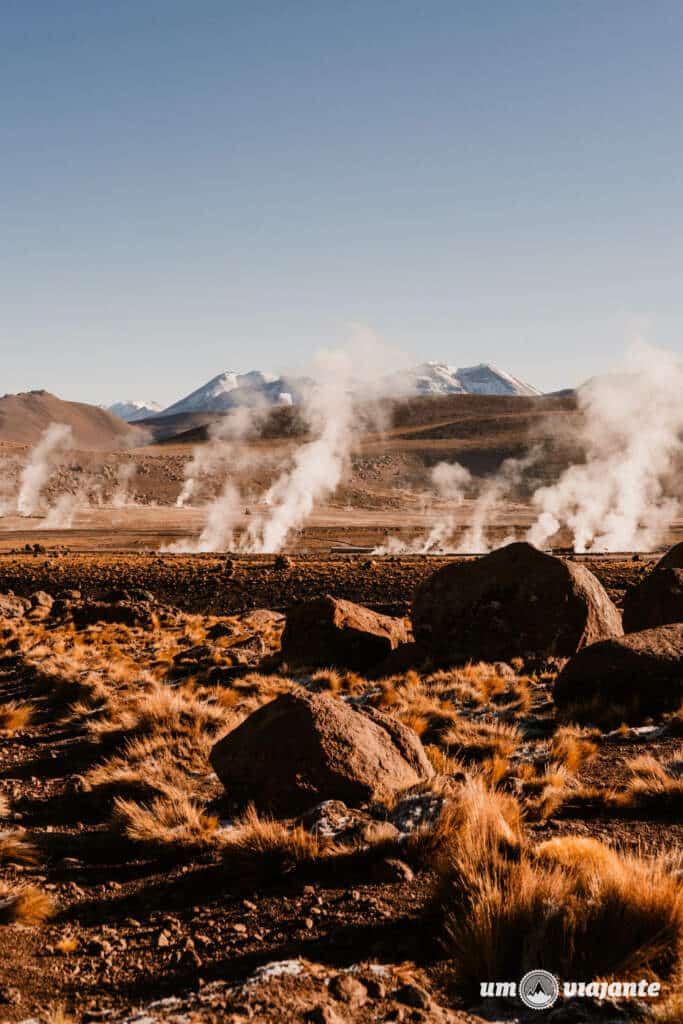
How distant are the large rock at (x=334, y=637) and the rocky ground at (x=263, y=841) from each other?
4.96 ft

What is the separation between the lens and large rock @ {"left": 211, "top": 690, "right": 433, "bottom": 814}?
6.18 metres

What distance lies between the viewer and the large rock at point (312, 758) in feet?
20.3

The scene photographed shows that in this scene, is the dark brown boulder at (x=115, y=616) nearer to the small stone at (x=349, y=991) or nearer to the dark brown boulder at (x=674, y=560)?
the dark brown boulder at (x=674, y=560)

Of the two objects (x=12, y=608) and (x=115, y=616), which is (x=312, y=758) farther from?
(x=12, y=608)

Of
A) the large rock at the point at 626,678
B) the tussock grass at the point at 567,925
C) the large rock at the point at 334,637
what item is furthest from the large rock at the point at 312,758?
the large rock at the point at 334,637

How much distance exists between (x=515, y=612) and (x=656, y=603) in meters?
3.42

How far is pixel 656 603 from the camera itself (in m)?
15.4

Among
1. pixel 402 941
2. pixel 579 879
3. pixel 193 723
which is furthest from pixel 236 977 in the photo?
pixel 193 723

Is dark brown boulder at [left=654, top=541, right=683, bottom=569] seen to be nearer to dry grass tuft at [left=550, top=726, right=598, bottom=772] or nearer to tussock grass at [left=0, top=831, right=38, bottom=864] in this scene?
dry grass tuft at [left=550, top=726, right=598, bottom=772]

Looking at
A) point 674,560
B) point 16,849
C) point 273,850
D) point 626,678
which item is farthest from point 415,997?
point 674,560

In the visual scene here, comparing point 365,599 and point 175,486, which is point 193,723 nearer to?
point 365,599

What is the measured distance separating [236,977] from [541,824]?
3.10 metres

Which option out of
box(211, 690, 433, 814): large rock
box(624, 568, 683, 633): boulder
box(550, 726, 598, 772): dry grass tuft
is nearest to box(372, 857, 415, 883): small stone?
box(211, 690, 433, 814): large rock

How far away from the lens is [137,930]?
14.5ft
